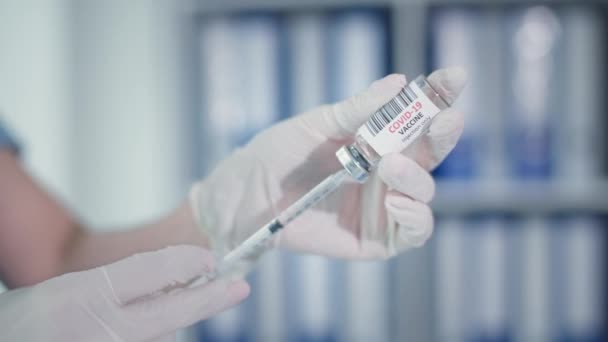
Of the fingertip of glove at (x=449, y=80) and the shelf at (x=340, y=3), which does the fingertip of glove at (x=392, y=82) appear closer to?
the fingertip of glove at (x=449, y=80)

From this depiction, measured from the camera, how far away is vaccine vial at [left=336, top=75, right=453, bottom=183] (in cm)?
57

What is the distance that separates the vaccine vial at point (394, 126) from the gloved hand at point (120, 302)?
0.53ft

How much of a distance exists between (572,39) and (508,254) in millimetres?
444

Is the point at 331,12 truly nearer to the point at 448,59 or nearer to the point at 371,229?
the point at 448,59

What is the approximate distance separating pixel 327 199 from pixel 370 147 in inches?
6.5

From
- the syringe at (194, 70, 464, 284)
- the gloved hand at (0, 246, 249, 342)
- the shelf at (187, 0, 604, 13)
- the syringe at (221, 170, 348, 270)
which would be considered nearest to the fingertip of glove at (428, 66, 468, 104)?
the syringe at (194, 70, 464, 284)

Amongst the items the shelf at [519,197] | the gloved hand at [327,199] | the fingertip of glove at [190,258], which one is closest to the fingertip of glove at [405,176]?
the gloved hand at [327,199]

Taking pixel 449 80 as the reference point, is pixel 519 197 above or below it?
below

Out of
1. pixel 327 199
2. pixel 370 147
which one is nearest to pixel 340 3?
pixel 327 199

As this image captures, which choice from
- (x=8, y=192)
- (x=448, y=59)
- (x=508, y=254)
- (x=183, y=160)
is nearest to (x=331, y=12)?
(x=448, y=59)

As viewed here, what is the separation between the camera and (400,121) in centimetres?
57

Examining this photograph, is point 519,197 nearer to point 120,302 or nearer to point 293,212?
point 293,212

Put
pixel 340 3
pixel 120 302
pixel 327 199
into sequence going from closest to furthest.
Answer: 1. pixel 120 302
2. pixel 327 199
3. pixel 340 3

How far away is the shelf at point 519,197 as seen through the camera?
1320mm
